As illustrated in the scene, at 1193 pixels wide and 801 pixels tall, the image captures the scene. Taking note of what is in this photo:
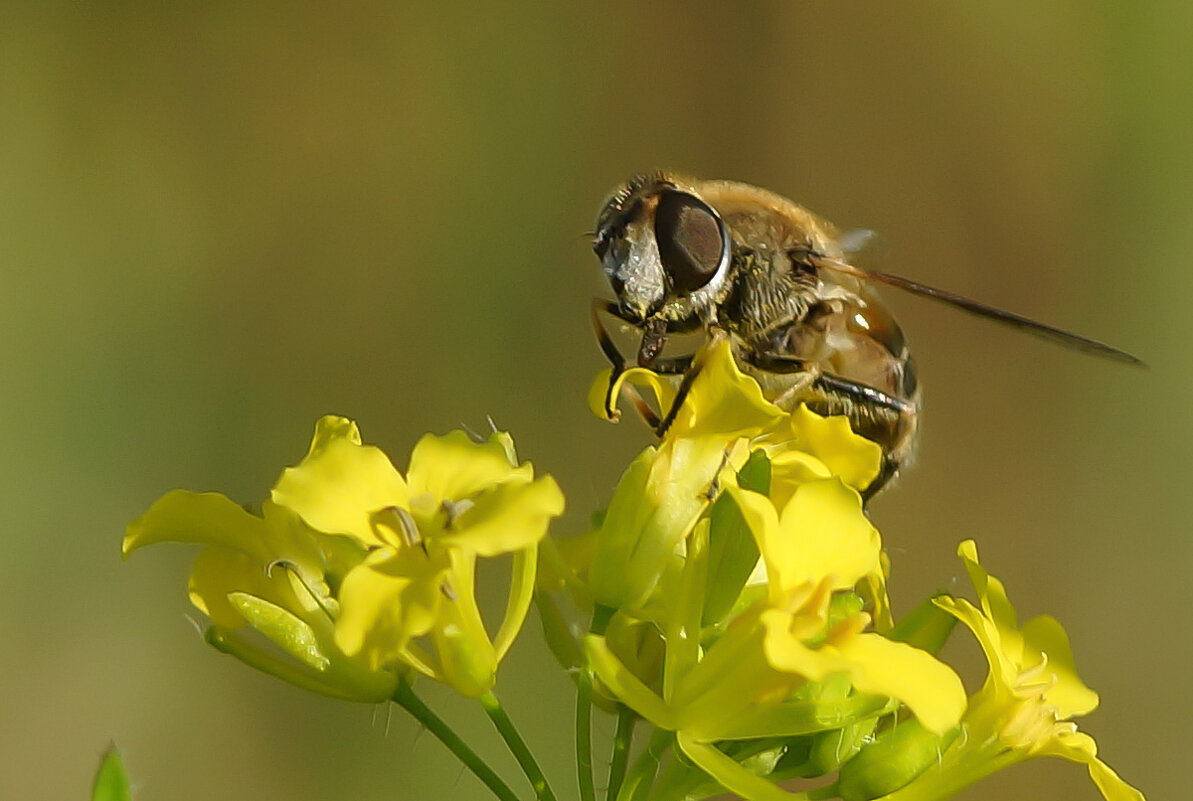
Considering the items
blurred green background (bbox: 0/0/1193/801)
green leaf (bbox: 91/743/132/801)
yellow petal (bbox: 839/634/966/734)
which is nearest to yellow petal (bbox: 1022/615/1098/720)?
yellow petal (bbox: 839/634/966/734)

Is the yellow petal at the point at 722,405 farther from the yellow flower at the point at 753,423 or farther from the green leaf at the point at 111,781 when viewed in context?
the green leaf at the point at 111,781

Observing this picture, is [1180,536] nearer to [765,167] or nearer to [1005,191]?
[1005,191]

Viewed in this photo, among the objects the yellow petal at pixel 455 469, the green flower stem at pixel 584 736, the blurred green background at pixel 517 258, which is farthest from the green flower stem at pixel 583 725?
the blurred green background at pixel 517 258

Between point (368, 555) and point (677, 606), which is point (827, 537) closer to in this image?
point (677, 606)

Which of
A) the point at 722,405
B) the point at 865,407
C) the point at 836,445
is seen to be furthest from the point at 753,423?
the point at 865,407

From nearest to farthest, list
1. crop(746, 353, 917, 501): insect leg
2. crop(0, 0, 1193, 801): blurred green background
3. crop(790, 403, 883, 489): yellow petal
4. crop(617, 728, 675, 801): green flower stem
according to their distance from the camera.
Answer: crop(617, 728, 675, 801): green flower stem, crop(790, 403, 883, 489): yellow petal, crop(746, 353, 917, 501): insect leg, crop(0, 0, 1193, 801): blurred green background

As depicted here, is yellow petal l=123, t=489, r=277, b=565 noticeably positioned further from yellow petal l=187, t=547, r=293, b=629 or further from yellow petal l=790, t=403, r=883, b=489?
yellow petal l=790, t=403, r=883, b=489
